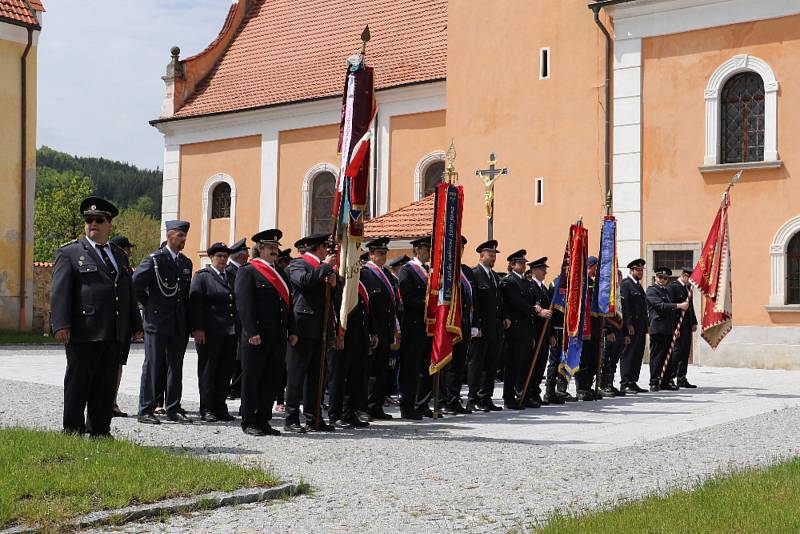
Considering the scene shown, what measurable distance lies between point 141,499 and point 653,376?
11145 mm

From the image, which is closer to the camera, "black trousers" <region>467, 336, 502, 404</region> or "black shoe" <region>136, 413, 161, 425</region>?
"black shoe" <region>136, 413, 161, 425</region>

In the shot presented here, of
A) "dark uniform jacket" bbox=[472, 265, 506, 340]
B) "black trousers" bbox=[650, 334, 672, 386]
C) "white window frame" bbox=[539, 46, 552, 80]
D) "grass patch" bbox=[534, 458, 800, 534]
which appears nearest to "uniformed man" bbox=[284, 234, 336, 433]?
"dark uniform jacket" bbox=[472, 265, 506, 340]

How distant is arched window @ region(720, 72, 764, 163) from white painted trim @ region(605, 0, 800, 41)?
1.20 metres

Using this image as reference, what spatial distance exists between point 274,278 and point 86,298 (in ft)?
6.79

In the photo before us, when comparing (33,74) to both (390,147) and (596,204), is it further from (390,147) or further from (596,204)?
(596,204)

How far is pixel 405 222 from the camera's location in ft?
85.9

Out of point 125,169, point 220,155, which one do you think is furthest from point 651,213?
point 125,169

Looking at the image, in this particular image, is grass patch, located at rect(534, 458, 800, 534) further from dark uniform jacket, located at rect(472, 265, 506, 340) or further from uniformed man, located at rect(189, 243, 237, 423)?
dark uniform jacket, located at rect(472, 265, 506, 340)

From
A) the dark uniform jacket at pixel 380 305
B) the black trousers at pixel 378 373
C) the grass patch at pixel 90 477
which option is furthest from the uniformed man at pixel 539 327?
the grass patch at pixel 90 477

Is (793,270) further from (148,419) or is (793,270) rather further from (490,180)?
(148,419)

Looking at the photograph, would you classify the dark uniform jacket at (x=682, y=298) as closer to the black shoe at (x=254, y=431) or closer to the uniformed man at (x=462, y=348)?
the uniformed man at (x=462, y=348)

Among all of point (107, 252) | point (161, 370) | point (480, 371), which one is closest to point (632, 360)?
point (480, 371)

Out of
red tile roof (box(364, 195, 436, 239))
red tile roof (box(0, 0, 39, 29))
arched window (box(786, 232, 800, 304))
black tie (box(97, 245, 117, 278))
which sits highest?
red tile roof (box(0, 0, 39, 29))

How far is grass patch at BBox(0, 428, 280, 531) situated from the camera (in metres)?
6.05
